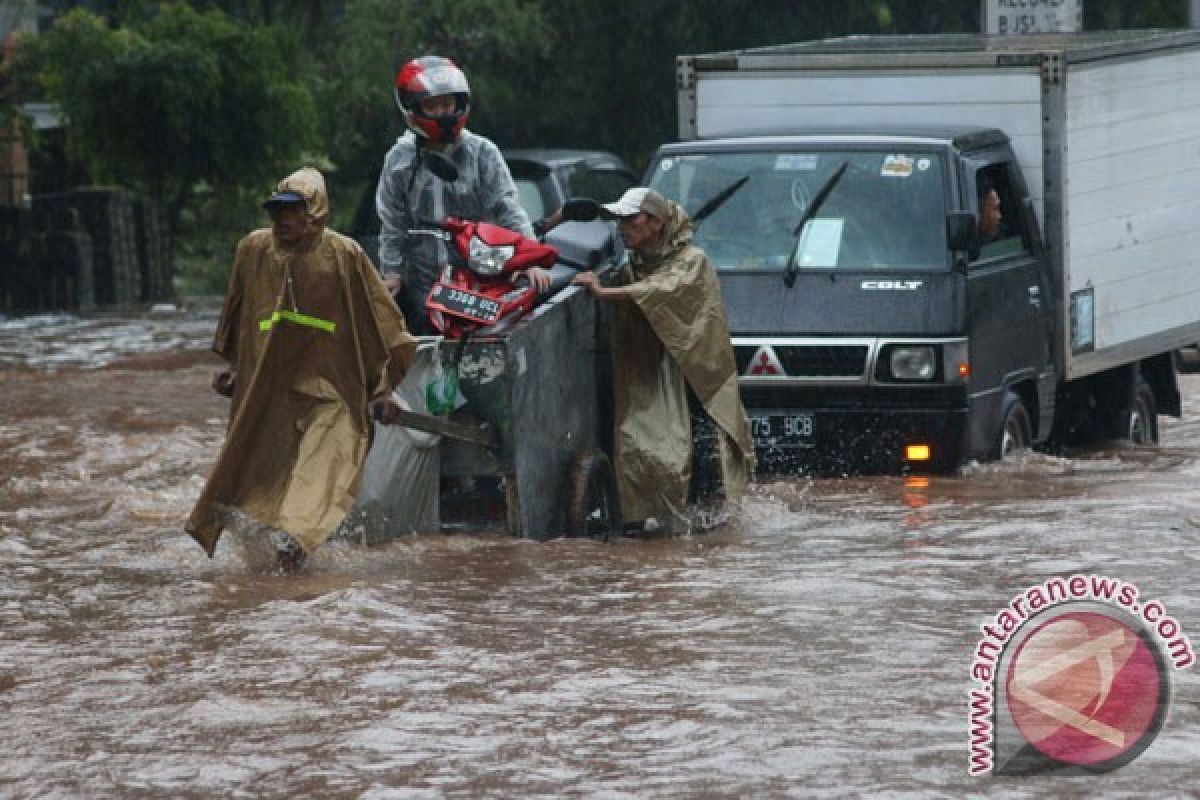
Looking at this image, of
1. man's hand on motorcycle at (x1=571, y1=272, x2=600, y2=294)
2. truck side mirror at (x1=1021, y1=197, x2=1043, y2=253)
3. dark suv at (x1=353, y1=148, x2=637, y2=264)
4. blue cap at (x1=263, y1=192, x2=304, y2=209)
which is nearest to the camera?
blue cap at (x1=263, y1=192, x2=304, y2=209)

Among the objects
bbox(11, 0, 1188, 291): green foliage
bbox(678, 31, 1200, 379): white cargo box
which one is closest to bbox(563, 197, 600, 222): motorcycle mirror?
bbox(678, 31, 1200, 379): white cargo box

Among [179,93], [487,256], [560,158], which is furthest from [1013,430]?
[179,93]

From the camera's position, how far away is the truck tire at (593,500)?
1002 centimetres

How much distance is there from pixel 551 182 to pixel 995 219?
5917 millimetres

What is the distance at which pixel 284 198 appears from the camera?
911 centimetres

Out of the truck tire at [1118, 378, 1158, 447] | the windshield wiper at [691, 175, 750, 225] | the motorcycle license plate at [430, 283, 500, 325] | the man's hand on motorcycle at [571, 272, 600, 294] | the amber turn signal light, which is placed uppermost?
the windshield wiper at [691, 175, 750, 225]

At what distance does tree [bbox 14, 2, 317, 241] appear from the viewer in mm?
23625

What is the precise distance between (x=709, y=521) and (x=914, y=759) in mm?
3978

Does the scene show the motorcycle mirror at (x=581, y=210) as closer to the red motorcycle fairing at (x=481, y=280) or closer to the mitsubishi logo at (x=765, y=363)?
the red motorcycle fairing at (x=481, y=280)

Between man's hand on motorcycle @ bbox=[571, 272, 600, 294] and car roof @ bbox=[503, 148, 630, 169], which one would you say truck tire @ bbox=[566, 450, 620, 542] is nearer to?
man's hand on motorcycle @ bbox=[571, 272, 600, 294]

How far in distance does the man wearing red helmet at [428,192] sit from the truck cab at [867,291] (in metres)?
1.97

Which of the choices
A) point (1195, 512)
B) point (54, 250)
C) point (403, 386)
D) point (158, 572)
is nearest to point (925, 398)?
point (1195, 512)

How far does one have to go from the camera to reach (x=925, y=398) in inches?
469

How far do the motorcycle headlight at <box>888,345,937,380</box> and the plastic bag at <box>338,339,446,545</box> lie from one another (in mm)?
2934
